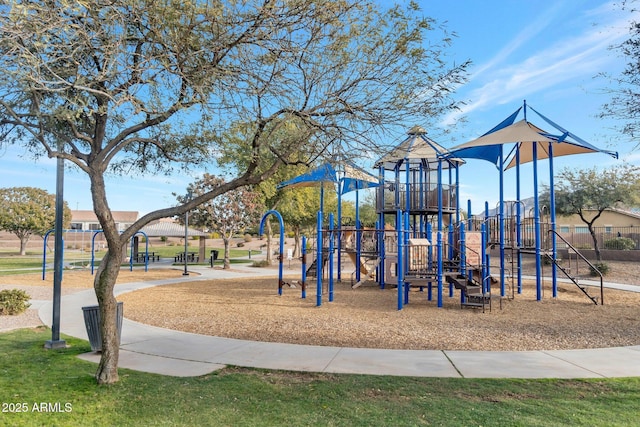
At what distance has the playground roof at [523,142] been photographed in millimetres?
14812

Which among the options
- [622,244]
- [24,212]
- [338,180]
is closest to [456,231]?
[338,180]

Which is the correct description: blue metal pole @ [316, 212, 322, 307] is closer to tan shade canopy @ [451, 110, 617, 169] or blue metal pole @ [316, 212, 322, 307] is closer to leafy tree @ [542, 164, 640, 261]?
tan shade canopy @ [451, 110, 617, 169]

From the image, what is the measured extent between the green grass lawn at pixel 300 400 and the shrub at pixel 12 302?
645cm

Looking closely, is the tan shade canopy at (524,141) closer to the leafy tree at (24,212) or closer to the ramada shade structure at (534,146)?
the ramada shade structure at (534,146)

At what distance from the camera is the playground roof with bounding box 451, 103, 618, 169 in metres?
14.8

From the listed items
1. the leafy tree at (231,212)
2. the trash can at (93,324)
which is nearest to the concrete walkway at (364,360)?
the trash can at (93,324)

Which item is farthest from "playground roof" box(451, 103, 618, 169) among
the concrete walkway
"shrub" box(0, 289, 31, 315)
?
"shrub" box(0, 289, 31, 315)

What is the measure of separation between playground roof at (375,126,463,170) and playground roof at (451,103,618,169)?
614mm

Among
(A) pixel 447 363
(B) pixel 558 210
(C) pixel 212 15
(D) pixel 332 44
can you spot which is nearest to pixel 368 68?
(D) pixel 332 44

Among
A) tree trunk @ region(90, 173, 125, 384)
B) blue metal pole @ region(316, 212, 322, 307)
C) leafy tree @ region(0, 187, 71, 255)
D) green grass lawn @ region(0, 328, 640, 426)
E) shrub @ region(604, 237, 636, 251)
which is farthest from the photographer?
leafy tree @ region(0, 187, 71, 255)

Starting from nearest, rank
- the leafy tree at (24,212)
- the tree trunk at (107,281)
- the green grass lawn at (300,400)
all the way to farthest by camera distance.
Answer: the green grass lawn at (300,400)
the tree trunk at (107,281)
the leafy tree at (24,212)

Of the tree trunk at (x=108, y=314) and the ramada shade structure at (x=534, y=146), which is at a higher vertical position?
the ramada shade structure at (x=534, y=146)

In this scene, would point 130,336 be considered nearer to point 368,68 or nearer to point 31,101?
point 31,101

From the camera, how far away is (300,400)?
551cm
